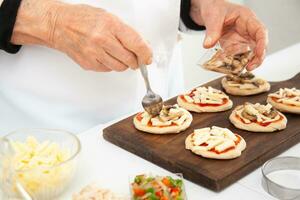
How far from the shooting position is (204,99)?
133 centimetres

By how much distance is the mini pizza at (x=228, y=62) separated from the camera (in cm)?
134

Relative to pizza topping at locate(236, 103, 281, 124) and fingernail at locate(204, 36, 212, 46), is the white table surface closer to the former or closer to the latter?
pizza topping at locate(236, 103, 281, 124)

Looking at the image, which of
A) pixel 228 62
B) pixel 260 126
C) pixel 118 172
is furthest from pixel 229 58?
pixel 118 172

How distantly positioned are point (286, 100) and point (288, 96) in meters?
0.04

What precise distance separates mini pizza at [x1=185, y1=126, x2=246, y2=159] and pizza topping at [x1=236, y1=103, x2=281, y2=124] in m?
0.09

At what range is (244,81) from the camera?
146cm

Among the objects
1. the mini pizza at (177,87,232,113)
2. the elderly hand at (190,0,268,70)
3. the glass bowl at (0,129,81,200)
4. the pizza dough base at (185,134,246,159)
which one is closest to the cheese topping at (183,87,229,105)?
the mini pizza at (177,87,232,113)

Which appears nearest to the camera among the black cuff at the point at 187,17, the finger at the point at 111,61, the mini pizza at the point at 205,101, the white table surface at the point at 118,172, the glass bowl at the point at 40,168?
the glass bowl at the point at 40,168

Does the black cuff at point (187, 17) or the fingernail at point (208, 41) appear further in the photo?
the black cuff at point (187, 17)

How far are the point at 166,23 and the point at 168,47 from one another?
82mm

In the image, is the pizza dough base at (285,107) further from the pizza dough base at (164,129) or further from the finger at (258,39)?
the pizza dough base at (164,129)

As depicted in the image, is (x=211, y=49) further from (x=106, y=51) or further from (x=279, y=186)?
(x=279, y=186)

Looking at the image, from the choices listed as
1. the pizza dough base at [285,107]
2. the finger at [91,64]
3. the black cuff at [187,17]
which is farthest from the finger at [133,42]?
the black cuff at [187,17]

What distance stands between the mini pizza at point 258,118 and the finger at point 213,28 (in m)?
0.20
